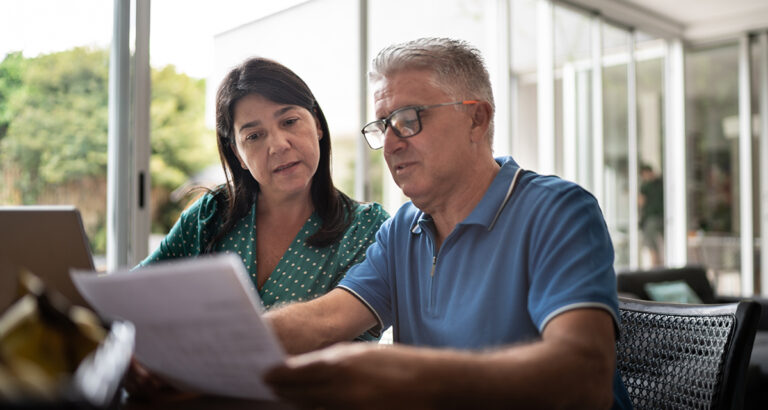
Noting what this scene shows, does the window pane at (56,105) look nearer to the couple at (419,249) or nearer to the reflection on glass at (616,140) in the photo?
the couple at (419,249)

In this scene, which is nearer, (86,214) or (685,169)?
(86,214)

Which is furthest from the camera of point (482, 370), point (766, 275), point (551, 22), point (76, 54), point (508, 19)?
point (766, 275)

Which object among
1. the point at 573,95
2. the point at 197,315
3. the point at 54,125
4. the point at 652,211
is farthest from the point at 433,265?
the point at 652,211

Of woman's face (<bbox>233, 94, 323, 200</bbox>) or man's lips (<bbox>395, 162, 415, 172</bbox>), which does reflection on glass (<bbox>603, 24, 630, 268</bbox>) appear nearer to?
woman's face (<bbox>233, 94, 323, 200</bbox>)

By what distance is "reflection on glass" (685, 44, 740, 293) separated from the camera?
6363 mm

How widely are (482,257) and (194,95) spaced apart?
12120 mm

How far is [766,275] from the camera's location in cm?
612

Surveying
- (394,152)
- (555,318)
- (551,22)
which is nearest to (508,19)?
(551,22)

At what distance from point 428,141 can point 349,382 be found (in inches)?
27.8

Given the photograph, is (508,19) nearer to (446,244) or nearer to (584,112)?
(584,112)

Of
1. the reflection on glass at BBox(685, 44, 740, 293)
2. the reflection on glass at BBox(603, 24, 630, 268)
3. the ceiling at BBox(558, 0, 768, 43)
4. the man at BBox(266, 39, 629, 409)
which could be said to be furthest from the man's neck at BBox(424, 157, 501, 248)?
the reflection on glass at BBox(685, 44, 740, 293)

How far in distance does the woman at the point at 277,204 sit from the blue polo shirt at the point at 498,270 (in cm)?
27

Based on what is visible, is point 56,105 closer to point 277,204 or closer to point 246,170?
point 246,170

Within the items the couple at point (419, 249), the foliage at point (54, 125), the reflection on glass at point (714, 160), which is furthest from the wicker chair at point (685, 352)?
the reflection on glass at point (714, 160)
